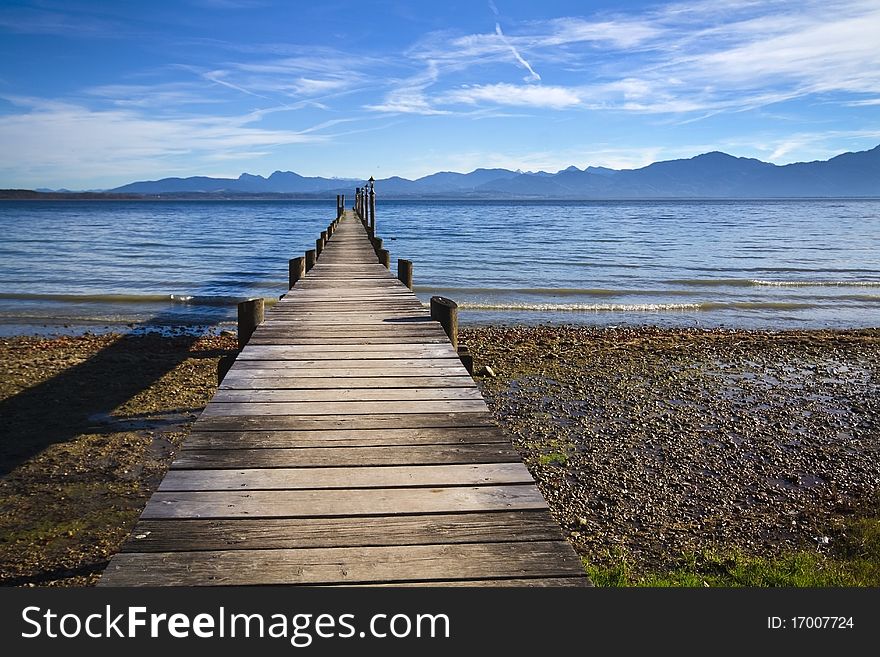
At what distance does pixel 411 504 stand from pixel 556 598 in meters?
0.89

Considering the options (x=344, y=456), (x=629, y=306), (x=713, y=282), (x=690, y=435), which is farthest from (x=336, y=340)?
(x=713, y=282)

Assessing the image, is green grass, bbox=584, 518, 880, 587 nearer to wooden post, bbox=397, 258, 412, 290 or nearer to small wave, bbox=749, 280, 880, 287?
wooden post, bbox=397, 258, 412, 290

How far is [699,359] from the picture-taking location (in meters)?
12.5

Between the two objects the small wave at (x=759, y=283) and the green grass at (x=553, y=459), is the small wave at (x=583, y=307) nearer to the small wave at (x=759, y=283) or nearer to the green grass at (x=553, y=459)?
the small wave at (x=759, y=283)

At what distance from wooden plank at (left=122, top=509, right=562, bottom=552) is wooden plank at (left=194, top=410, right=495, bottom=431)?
1196 millimetres

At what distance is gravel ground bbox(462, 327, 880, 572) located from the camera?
5.96 m

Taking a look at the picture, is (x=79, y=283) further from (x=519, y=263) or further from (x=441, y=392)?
(x=441, y=392)

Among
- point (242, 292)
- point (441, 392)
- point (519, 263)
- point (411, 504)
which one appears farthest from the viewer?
point (519, 263)

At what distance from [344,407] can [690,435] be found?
213 inches

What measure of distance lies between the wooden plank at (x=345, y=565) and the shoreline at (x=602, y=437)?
9.50 feet

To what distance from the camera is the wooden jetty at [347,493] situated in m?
2.62

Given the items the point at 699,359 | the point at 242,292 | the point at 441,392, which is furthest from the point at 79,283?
the point at 441,392

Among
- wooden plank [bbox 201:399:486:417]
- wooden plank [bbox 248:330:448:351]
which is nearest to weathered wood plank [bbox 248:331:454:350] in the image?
wooden plank [bbox 248:330:448:351]

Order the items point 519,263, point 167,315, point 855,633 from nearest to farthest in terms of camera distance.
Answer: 1. point 855,633
2. point 167,315
3. point 519,263
